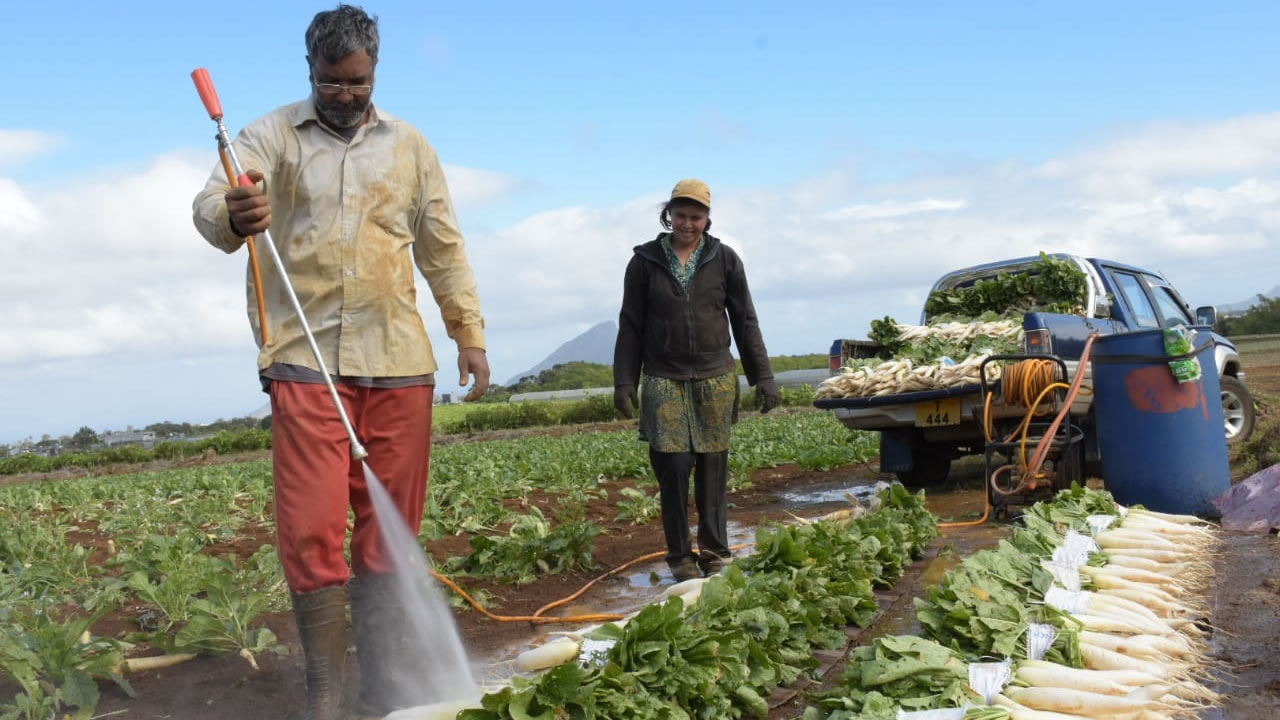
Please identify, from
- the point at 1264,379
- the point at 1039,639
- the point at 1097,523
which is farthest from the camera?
the point at 1264,379

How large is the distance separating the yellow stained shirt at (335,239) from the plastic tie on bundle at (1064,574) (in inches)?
111

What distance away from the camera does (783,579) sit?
452 cm

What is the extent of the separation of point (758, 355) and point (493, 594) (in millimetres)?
2051

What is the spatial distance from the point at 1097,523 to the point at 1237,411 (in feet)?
17.6

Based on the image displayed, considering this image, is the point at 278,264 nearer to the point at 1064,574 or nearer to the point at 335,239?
the point at 335,239

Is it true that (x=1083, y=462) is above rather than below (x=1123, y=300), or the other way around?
below

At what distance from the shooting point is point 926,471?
10.0 meters

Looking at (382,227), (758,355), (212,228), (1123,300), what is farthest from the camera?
(1123,300)

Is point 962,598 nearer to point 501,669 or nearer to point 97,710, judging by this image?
point 501,669

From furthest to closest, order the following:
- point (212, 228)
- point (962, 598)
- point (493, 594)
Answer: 1. point (493, 594)
2. point (962, 598)
3. point (212, 228)

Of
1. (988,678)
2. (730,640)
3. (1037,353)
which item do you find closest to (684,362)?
(730,640)

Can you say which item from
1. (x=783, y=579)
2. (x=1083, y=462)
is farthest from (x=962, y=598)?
(x=1083, y=462)

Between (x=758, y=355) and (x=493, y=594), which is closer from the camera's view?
(x=493, y=594)

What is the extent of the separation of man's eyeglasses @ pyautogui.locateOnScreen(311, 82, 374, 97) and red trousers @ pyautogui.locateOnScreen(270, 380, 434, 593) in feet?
3.21
